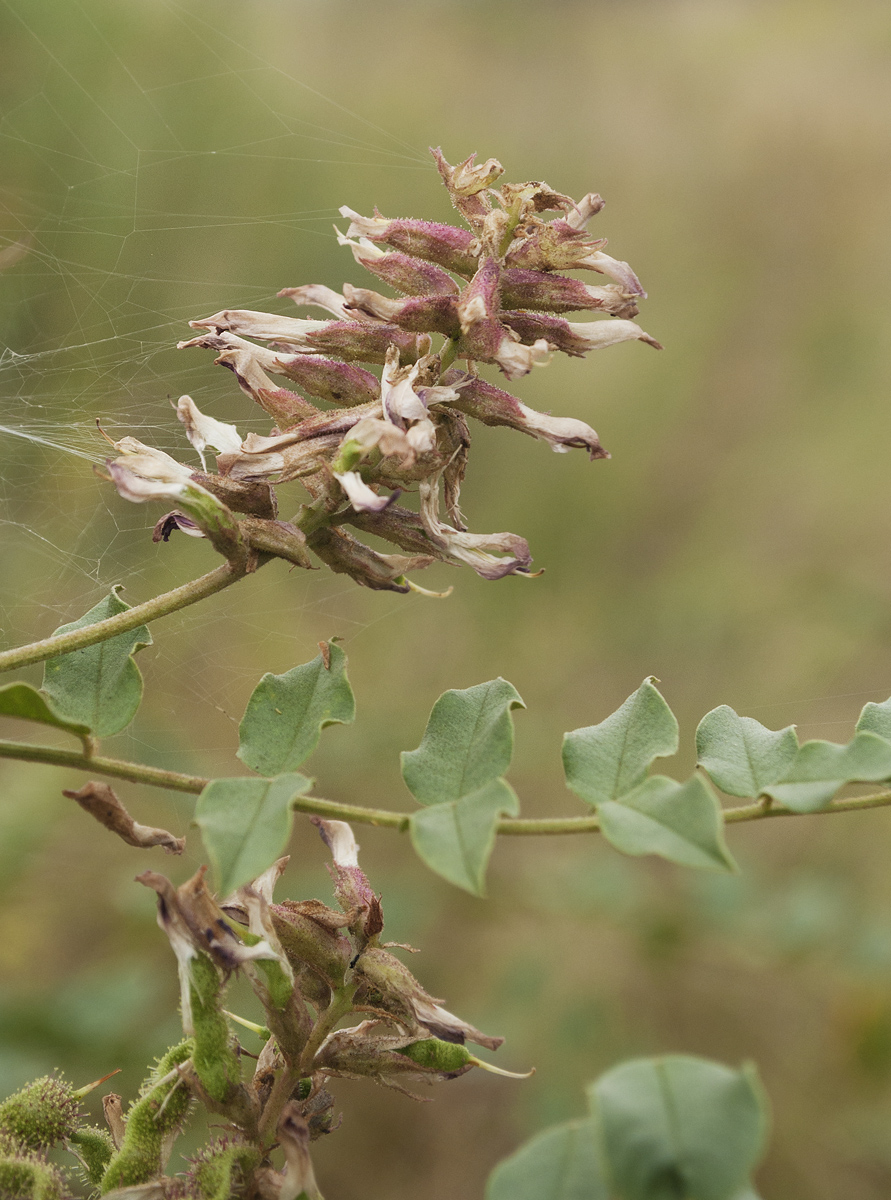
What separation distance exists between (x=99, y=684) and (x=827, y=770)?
525mm

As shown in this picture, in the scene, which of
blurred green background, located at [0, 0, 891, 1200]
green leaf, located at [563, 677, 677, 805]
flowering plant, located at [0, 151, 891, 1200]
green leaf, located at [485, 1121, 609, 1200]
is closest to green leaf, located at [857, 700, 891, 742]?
flowering plant, located at [0, 151, 891, 1200]

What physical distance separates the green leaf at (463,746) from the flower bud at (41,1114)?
327 mm

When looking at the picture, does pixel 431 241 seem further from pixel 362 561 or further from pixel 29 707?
pixel 29 707

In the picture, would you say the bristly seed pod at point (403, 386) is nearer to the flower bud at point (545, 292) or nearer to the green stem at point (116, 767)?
the flower bud at point (545, 292)

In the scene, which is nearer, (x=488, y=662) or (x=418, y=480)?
(x=418, y=480)

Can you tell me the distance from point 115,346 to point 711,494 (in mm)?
3493

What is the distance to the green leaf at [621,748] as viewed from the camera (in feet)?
2.21

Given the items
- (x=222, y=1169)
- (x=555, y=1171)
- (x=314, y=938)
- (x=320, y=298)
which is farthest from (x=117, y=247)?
(x=555, y=1171)

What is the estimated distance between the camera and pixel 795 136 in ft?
17.6

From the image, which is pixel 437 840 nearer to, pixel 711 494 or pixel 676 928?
pixel 676 928

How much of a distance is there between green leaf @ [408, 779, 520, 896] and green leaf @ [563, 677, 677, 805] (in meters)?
0.09

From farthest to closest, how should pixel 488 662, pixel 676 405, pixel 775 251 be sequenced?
pixel 775 251 < pixel 676 405 < pixel 488 662

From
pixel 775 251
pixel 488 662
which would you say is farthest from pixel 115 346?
pixel 775 251

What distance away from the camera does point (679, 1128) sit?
47cm
